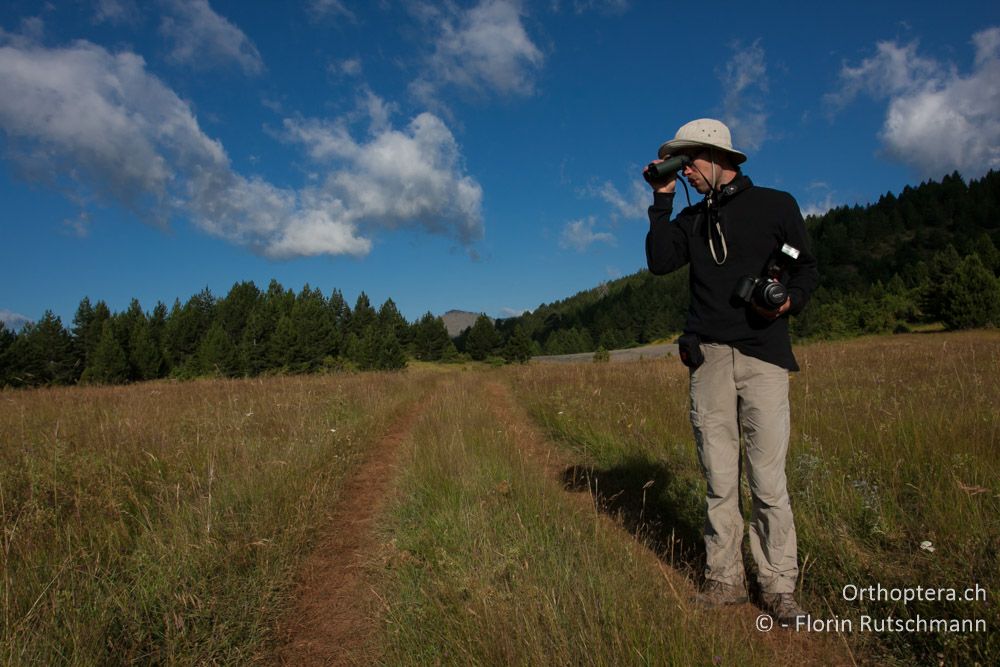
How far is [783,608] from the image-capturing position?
96.5 inches

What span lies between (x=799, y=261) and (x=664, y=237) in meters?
0.78

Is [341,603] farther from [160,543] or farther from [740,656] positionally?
[740,656]

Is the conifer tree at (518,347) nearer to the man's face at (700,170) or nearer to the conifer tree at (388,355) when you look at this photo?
the conifer tree at (388,355)

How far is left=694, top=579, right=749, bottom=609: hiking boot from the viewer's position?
8.30 feet

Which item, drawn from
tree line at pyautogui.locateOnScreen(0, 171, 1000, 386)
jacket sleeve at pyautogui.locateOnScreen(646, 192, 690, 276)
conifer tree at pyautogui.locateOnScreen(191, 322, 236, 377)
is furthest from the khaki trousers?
conifer tree at pyautogui.locateOnScreen(191, 322, 236, 377)

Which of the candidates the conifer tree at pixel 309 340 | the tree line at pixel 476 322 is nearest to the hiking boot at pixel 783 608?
the tree line at pixel 476 322

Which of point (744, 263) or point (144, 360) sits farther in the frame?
point (144, 360)

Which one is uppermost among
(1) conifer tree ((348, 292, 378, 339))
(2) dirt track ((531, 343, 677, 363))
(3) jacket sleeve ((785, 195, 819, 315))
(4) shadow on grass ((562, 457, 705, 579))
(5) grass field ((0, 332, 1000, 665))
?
(1) conifer tree ((348, 292, 378, 339))

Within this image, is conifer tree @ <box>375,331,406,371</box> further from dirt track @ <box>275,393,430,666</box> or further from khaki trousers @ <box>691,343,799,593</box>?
khaki trousers @ <box>691,343,799,593</box>

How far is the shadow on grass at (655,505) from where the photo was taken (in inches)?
127

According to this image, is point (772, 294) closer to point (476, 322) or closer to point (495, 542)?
point (495, 542)

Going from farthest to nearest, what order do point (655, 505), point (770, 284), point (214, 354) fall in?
point (214, 354) < point (655, 505) < point (770, 284)

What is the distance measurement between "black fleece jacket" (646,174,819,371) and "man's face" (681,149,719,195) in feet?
0.37

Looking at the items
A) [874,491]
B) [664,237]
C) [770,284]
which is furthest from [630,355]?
[770,284]
